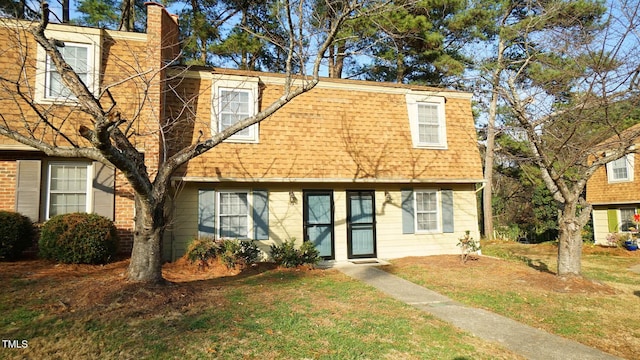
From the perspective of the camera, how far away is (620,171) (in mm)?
18609

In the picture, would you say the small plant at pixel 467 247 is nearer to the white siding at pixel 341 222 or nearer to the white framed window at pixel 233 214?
the white siding at pixel 341 222

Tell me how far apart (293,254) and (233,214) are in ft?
6.87

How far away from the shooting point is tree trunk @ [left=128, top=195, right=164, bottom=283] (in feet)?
20.7

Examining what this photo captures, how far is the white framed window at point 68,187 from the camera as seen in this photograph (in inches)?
372

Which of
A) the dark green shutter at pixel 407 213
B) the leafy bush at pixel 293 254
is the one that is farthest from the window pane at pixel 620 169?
the leafy bush at pixel 293 254

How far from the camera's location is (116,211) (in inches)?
380

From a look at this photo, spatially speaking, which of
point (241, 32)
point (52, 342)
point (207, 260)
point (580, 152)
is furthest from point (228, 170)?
point (241, 32)

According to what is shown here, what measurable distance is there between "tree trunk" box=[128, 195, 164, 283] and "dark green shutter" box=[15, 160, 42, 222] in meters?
4.53

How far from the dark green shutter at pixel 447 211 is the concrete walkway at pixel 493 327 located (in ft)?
15.2

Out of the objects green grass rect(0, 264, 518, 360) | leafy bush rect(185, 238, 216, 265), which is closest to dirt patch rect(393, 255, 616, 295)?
green grass rect(0, 264, 518, 360)

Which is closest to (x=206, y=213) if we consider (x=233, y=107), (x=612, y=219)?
(x=233, y=107)

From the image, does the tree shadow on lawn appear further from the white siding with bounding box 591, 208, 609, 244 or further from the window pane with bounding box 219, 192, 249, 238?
the window pane with bounding box 219, 192, 249, 238

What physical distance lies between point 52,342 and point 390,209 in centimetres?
941

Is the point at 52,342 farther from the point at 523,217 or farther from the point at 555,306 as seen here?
the point at 523,217
